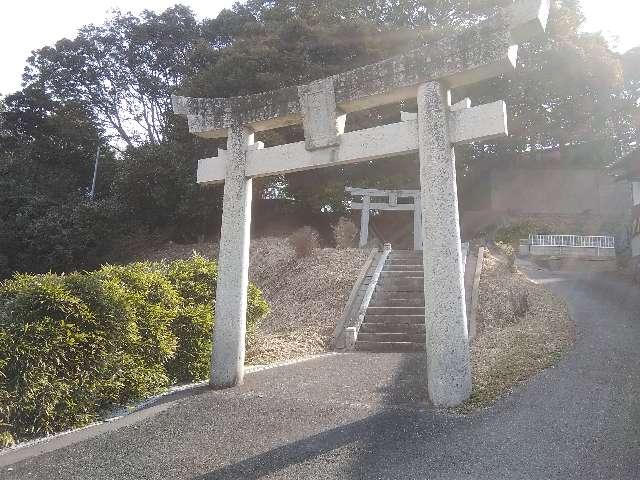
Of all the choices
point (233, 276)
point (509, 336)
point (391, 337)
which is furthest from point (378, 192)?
point (233, 276)

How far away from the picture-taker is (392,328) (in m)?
9.68

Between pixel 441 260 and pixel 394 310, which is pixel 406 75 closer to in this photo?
pixel 441 260

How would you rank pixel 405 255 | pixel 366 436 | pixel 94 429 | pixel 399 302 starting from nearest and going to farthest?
pixel 366 436, pixel 94 429, pixel 399 302, pixel 405 255

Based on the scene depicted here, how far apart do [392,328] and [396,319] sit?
35cm

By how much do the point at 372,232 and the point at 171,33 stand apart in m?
16.3

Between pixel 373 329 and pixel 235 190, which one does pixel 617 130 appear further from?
pixel 235 190

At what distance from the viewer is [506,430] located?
4328mm

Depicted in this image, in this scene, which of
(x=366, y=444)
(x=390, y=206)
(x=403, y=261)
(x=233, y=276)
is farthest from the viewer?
(x=390, y=206)

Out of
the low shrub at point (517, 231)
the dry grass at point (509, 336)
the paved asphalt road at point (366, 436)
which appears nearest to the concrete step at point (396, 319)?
the dry grass at point (509, 336)

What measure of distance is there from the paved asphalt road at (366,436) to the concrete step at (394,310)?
13.0ft

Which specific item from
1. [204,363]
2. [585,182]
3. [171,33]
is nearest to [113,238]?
[171,33]

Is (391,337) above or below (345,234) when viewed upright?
below

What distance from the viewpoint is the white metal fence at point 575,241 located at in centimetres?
1747

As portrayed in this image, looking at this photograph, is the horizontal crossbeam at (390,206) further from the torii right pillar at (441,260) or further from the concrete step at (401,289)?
the torii right pillar at (441,260)
